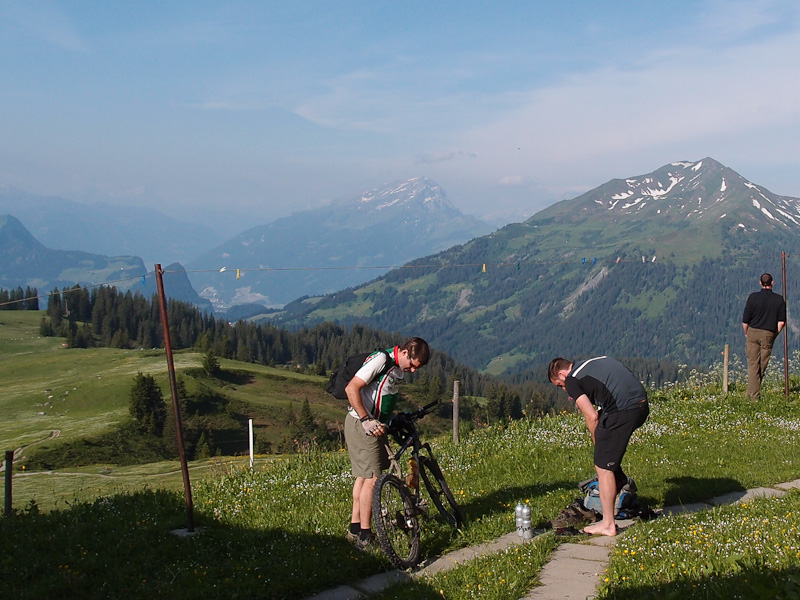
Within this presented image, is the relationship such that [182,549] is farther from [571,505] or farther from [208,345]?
[208,345]

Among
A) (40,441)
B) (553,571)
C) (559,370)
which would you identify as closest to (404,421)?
(559,370)

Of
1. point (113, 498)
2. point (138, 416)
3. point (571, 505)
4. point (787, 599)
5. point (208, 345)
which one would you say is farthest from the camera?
point (208, 345)

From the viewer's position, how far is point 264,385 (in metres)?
149

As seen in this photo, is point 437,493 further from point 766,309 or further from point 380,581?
point 766,309

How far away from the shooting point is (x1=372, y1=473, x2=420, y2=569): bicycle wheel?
317 inches

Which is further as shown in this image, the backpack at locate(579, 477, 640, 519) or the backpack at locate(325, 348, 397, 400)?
the backpack at locate(579, 477, 640, 519)

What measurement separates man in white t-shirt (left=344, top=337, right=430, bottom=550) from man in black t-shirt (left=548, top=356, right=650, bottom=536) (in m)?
1.94

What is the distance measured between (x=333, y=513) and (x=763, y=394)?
14.3 metres

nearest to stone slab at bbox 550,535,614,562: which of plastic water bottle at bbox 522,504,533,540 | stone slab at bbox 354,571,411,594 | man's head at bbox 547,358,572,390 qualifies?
plastic water bottle at bbox 522,504,533,540

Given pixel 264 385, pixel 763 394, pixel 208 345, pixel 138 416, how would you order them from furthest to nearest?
pixel 208 345 < pixel 264 385 < pixel 138 416 < pixel 763 394

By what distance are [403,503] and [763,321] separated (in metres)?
13.0

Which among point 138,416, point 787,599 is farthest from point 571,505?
point 138,416

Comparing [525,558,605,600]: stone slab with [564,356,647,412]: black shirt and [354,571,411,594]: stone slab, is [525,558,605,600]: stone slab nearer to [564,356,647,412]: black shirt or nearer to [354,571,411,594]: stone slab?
[354,571,411,594]: stone slab

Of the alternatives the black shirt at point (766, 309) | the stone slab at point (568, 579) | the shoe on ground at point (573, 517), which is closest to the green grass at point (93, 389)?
the black shirt at point (766, 309)
